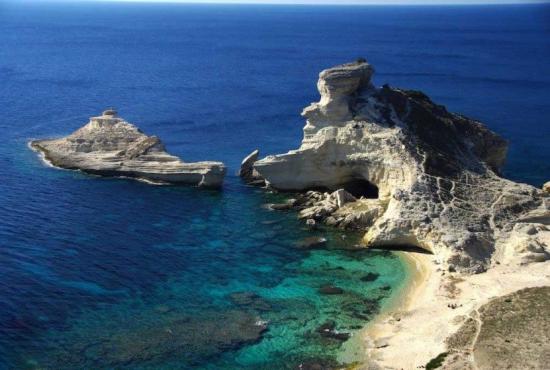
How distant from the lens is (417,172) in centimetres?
6575

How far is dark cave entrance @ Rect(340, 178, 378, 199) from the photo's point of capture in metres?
73.6

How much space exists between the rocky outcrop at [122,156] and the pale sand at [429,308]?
28.4 meters

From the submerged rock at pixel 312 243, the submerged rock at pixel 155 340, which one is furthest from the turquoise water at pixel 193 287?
the submerged rock at pixel 312 243

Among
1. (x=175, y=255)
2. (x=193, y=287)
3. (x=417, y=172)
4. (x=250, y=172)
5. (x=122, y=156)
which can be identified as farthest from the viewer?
(x=122, y=156)

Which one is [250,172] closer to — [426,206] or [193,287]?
[426,206]

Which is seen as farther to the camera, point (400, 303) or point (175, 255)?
point (175, 255)

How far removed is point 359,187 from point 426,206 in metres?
13.2

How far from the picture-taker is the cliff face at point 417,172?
5900 centimetres

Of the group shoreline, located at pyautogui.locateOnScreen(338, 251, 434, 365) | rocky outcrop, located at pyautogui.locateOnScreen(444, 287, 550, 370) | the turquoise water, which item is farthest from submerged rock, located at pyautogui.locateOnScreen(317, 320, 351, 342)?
rocky outcrop, located at pyautogui.locateOnScreen(444, 287, 550, 370)

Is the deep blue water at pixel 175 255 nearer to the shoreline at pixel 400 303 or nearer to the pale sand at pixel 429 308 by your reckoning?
the shoreline at pixel 400 303

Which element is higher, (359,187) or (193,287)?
(359,187)

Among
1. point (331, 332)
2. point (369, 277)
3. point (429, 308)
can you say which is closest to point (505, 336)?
point (429, 308)

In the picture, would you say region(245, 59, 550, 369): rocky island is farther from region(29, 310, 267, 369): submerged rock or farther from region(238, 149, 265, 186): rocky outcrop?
region(29, 310, 267, 369): submerged rock

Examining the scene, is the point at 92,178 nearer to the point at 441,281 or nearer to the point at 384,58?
the point at 441,281
